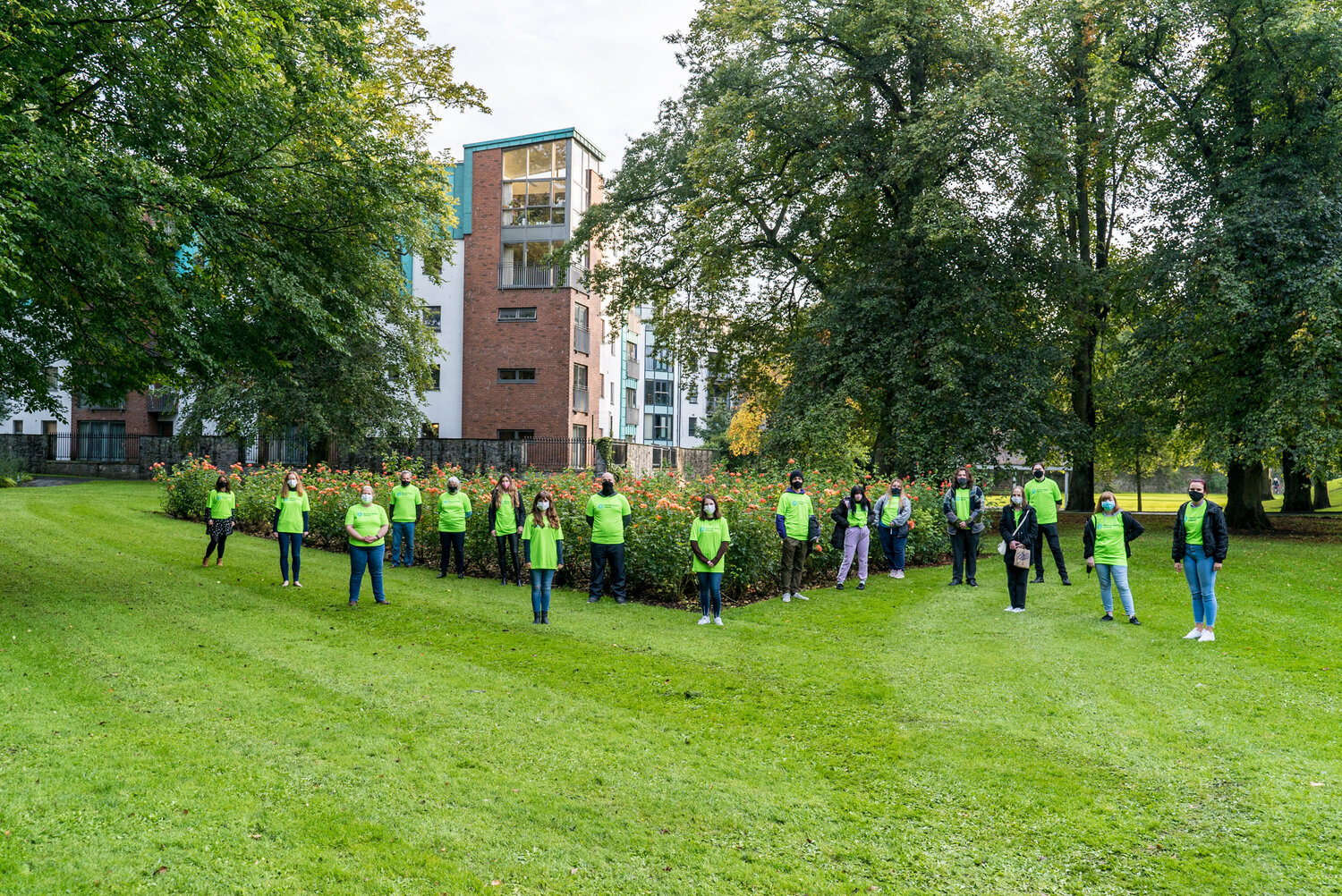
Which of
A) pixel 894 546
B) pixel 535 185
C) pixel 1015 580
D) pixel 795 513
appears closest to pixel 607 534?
pixel 795 513

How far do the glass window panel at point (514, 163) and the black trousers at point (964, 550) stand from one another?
94.6ft

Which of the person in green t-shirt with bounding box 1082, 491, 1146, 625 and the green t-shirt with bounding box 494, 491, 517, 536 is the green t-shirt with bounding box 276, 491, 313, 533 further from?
the person in green t-shirt with bounding box 1082, 491, 1146, 625

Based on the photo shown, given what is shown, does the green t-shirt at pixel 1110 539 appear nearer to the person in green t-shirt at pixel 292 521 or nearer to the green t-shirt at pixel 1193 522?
the green t-shirt at pixel 1193 522

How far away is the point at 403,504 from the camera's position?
49.6ft

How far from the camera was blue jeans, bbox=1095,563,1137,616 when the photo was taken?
11.0 m

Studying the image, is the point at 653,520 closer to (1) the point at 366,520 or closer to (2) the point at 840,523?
(2) the point at 840,523

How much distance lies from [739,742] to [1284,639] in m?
7.89

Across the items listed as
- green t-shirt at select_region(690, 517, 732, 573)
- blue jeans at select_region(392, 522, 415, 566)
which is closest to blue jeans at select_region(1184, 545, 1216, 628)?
green t-shirt at select_region(690, 517, 732, 573)

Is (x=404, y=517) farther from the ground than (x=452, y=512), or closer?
closer

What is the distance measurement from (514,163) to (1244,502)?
102 feet

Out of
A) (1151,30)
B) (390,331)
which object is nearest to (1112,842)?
(1151,30)

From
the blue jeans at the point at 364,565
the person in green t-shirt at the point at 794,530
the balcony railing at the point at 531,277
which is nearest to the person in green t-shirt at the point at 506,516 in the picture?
the blue jeans at the point at 364,565

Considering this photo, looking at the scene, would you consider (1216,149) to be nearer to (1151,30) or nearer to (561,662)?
(1151,30)

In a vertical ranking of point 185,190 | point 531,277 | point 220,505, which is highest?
point 531,277
